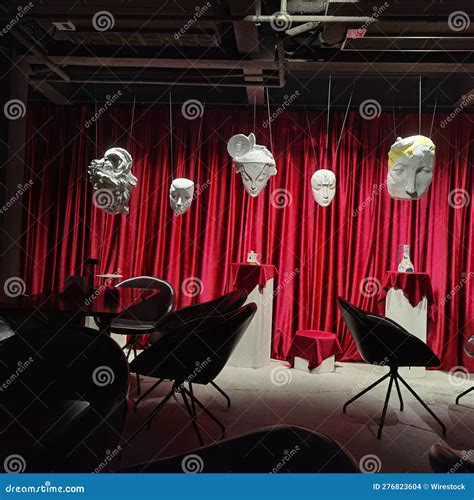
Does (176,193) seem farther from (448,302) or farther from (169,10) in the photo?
(448,302)

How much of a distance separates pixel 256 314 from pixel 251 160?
1447 mm

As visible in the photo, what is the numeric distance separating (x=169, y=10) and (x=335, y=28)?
46.1 inches

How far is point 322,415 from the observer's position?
3580 mm

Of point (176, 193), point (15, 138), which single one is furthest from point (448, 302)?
point (15, 138)

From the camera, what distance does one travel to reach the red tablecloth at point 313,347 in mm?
4758

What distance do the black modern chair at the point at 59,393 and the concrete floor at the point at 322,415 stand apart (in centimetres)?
82
